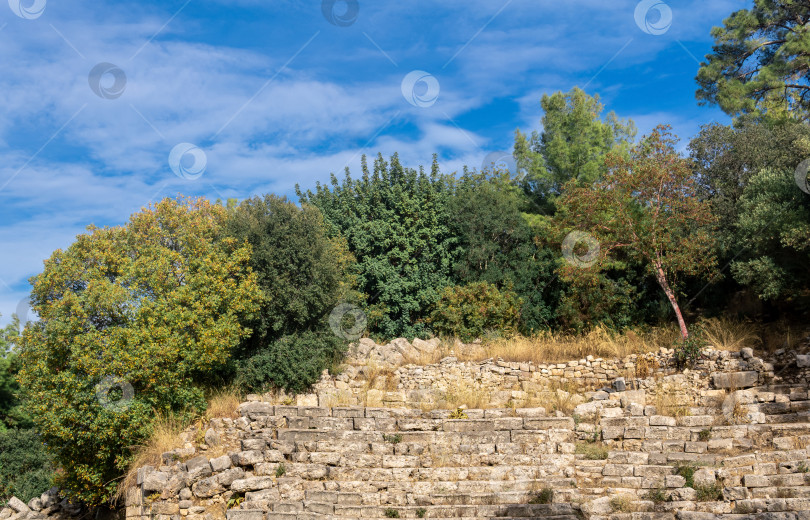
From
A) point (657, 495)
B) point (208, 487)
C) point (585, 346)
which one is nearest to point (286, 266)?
point (208, 487)

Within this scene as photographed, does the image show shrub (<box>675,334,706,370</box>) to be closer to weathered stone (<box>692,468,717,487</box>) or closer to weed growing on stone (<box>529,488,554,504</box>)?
weathered stone (<box>692,468,717,487</box>)

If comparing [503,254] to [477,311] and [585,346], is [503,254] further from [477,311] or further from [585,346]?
[585,346]

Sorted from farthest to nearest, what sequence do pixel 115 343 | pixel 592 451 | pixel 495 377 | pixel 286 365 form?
1. pixel 495 377
2. pixel 286 365
3. pixel 115 343
4. pixel 592 451

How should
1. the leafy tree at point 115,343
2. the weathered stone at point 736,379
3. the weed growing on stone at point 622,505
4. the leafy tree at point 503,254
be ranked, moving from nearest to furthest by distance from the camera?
the weed growing on stone at point 622,505 → the leafy tree at point 115,343 → the weathered stone at point 736,379 → the leafy tree at point 503,254

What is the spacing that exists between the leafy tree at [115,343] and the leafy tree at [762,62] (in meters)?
23.2

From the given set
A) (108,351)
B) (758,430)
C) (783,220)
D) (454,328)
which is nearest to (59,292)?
(108,351)

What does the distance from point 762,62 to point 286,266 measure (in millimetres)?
24031

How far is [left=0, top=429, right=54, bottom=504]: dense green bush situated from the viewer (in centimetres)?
2381

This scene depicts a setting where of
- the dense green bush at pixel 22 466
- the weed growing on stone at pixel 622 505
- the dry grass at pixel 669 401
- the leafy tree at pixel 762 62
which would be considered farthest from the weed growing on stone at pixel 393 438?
the leafy tree at pixel 762 62

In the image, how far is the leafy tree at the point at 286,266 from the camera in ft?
71.0

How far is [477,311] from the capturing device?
78.3ft

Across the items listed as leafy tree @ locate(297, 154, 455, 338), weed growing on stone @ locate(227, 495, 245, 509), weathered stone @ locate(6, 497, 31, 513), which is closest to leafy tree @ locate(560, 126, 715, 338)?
leafy tree @ locate(297, 154, 455, 338)

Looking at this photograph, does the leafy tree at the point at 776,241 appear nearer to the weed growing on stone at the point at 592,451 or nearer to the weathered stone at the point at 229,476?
the weed growing on stone at the point at 592,451

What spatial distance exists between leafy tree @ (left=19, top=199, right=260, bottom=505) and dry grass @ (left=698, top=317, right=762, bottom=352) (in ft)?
47.3
